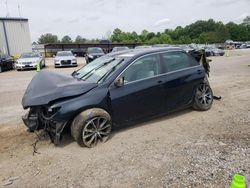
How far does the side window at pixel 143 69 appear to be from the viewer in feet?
16.0

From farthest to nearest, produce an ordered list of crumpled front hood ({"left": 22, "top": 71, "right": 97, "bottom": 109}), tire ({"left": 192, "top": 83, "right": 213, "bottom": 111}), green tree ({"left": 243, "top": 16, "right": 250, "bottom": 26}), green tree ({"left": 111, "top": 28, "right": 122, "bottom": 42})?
green tree ({"left": 243, "top": 16, "right": 250, "bottom": 26}), green tree ({"left": 111, "top": 28, "right": 122, "bottom": 42}), tire ({"left": 192, "top": 83, "right": 213, "bottom": 111}), crumpled front hood ({"left": 22, "top": 71, "right": 97, "bottom": 109})

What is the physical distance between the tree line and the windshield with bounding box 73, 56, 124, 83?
7845 cm

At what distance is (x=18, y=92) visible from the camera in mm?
9766

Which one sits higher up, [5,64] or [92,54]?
[92,54]

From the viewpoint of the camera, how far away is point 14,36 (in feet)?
106

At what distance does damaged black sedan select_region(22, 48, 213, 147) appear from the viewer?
4.25 metres

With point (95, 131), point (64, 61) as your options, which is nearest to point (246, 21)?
point (64, 61)

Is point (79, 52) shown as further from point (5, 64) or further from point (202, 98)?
point (202, 98)

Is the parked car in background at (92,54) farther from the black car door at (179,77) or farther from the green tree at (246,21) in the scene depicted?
the green tree at (246,21)

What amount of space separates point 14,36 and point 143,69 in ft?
103

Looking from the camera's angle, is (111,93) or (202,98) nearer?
(111,93)

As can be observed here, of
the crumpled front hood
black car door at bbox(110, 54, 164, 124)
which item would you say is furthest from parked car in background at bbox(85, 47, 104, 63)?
the crumpled front hood

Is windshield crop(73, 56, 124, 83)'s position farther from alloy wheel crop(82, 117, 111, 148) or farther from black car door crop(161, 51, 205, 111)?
black car door crop(161, 51, 205, 111)

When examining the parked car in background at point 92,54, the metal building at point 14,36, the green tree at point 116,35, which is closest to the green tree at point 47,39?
the green tree at point 116,35
